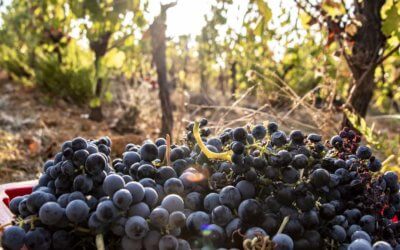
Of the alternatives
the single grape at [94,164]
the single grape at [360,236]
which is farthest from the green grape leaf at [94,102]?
the single grape at [360,236]

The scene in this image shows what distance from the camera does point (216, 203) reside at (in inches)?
35.4

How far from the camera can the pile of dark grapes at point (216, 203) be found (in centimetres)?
85

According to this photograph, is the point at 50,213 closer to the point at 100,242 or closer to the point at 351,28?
the point at 100,242

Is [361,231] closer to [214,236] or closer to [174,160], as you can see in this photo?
[214,236]

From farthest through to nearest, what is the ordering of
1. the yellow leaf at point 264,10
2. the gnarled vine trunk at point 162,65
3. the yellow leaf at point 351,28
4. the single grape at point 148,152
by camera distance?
1. the gnarled vine trunk at point 162,65
2. the yellow leaf at point 351,28
3. the yellow leaf at point 264,10
4. the single grape at point 148,152

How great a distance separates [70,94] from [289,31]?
265 cm

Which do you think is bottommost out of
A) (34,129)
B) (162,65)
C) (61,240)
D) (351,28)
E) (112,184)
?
(34,129)

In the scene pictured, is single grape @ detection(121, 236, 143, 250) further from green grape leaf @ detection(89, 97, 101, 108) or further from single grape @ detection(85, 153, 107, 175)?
green grape leaf @ detection(89, 97, 101, 108)

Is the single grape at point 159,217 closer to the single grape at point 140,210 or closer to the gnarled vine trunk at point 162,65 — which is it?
the single grape at point 140,210

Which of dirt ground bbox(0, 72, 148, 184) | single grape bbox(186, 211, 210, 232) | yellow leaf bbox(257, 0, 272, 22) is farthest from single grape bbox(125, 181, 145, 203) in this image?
dirt ground bbox(0, 72, 148, 184)

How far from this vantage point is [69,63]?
498 centimetres

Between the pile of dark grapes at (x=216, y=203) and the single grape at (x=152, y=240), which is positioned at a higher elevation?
the pile of dark grapes at (x=216, y=203)

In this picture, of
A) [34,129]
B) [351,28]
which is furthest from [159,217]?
[34,129]

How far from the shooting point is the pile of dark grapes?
2.78 ft
